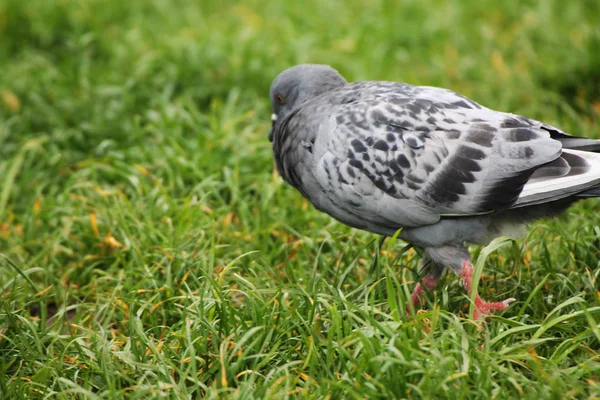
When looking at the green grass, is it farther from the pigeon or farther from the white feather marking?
the white feather marking

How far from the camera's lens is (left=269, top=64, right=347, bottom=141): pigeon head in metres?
4.54

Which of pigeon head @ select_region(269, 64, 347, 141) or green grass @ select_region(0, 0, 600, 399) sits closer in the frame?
green grass @ select_region(0, 0, 600, 399)

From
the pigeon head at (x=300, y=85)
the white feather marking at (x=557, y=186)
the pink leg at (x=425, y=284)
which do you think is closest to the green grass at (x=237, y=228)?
the pink leg at (x=425, y=284)

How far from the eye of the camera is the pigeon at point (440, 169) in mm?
3910

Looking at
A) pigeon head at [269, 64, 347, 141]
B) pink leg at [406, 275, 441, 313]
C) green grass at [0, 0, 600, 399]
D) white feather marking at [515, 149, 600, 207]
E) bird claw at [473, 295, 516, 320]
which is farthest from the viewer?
pigeon head at [269, 64, 347, 141]

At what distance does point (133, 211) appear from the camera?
5160 millimetres

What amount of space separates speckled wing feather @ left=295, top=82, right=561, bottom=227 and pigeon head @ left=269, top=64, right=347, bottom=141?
47cm

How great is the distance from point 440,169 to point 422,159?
11 centimetres

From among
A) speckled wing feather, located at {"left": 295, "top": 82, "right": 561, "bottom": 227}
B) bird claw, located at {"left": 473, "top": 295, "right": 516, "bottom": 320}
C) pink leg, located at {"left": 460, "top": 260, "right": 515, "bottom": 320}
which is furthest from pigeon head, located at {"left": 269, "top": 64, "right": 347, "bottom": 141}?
bird claw, located at {"left": 473, "top": 295, "right": 516, "bottom": 320}

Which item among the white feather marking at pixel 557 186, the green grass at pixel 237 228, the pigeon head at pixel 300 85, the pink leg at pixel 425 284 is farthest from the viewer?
the pigeon head at pixel 300 85

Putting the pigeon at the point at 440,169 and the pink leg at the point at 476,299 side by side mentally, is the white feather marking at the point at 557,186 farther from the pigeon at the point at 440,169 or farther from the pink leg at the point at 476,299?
the pink leg at the point at 476,299

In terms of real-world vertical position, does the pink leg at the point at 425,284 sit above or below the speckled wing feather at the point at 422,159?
below

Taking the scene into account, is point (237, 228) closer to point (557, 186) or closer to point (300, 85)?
point (300, 85)

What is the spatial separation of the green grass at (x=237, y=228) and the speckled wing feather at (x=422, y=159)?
312 millimetres
